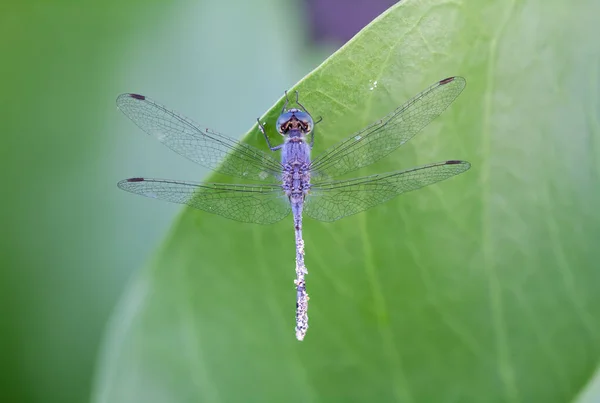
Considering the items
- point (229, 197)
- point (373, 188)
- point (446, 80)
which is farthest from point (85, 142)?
point (446, 80)

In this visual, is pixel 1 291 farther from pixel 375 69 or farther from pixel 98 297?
pixel 375 69

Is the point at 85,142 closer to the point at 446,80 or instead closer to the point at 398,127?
the point at 398,127

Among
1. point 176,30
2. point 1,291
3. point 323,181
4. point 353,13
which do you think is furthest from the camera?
point 353,13

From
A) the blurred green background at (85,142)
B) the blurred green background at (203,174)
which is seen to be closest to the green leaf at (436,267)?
the blurred green background at (203,174)

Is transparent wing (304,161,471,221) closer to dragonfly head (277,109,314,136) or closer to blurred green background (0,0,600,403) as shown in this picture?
blurred green background (0,0,600,403)

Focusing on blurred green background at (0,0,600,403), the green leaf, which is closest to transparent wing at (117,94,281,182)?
blurred green background at (0,0,600,403)

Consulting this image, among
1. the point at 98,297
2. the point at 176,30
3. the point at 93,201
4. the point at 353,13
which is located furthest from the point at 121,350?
the point at 353,13

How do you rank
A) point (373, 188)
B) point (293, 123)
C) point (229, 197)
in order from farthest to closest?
1. point (293, 123)
2. point (229, 197)
3. point (373, 188)
